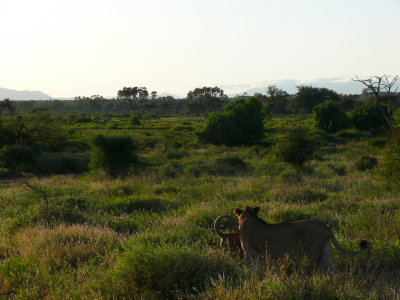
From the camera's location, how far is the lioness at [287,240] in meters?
4.41

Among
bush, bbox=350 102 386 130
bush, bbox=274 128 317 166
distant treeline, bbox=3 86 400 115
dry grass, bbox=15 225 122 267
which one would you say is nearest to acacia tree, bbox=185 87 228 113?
distant treeline, bbox=3 86 400 115

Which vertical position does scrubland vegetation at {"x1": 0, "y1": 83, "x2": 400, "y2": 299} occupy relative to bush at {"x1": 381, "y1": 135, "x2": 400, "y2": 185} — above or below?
below

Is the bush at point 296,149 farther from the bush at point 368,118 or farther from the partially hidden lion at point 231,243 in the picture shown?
the bush at point 368,118

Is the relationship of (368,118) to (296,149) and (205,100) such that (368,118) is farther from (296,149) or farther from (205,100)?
(205,100)

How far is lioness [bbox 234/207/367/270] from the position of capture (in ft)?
14.5

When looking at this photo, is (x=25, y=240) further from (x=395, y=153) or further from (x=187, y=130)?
(x=187, y=130)

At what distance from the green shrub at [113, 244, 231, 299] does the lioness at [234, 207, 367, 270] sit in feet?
1.98

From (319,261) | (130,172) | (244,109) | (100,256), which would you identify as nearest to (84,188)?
(130,172)

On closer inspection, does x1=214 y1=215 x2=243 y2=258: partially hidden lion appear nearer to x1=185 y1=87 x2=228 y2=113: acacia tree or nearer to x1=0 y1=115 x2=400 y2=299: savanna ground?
x1=0 y1=115 x2=400 y2=299: savanna ground

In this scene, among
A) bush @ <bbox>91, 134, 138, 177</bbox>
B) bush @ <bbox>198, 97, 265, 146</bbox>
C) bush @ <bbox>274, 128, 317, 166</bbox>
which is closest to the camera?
bush @ <bbox>91, 134, 138, 177</bbox>

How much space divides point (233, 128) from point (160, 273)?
32094mm

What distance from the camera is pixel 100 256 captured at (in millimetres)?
5191

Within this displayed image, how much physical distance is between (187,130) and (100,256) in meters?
41.7

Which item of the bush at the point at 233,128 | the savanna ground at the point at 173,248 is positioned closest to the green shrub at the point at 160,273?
the savanna ground at the point at 173,248
